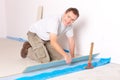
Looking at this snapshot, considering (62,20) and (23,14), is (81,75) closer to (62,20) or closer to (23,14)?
(62,20)

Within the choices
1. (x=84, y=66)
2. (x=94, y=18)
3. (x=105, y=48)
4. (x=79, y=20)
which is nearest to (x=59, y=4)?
(x=79, y=20)

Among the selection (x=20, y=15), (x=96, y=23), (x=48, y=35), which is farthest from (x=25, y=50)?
(x=20, y=15)

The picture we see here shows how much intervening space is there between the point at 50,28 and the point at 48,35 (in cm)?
26

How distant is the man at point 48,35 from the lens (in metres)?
2.75

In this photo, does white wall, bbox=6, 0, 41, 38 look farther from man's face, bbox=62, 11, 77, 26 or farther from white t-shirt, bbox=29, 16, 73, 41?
man's face, bbox=62, 11, 77, 26

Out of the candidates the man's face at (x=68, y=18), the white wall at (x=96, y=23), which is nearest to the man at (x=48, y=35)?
the man's face at (x=68, y=18)

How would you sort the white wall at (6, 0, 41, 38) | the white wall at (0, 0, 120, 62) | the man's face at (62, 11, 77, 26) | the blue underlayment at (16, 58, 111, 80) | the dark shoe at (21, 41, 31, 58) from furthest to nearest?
the white wall at (6, 0, 41, 38) → the dark shoe at (21, 41, 31, 58) → the white wall at (0, 0, 120, 62) → the man's face at (62, 11, 77, 26) → the blue underlayment at (16, 58, 111, 80)

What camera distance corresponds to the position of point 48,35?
9.89 ft

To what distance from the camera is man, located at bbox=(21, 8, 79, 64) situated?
9.02 feet

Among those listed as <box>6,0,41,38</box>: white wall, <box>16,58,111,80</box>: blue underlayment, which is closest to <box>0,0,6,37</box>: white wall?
<box>6,0,41,38</box>: white wall

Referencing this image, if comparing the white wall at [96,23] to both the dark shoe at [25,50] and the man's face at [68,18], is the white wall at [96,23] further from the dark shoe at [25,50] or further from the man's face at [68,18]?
the dark shoe at [25,50]

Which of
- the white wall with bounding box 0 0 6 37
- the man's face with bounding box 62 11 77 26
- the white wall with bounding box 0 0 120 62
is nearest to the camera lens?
the man's face with bounding box 62 11 77 26

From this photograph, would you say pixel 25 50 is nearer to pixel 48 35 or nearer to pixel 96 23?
pixel 48 35

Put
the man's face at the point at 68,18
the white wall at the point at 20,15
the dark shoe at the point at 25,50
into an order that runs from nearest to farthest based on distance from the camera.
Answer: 1. the man's face at the point at 68,18
2. the dark shoe at the point at 25,50
3. the white wall at the point at 20,15
